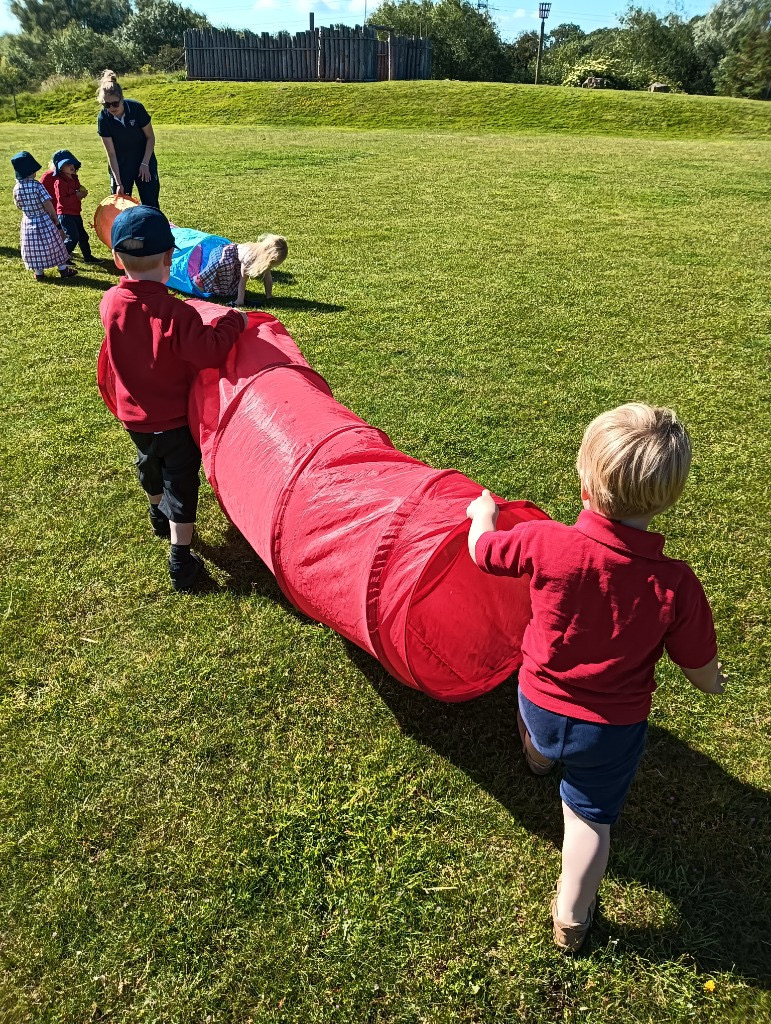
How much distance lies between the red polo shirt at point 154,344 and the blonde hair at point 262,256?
4.30 meters

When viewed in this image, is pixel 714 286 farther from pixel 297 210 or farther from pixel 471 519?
pixel 471 519

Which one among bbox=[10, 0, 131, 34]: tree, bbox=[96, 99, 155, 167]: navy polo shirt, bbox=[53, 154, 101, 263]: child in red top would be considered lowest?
bbox=[53, 154, 101, 263]: child in red top

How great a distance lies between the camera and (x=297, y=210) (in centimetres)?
1214

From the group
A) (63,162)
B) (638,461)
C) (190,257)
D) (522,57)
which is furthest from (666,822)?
(522,57)

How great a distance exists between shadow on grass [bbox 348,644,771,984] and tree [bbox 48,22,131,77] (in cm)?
6477

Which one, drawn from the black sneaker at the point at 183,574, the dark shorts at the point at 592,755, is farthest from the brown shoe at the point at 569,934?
the black sneaker at the point at 183,574

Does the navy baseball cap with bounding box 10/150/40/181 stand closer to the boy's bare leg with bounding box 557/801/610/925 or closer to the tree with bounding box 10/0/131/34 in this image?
the boy's bare leg with bounding box 557/801/610/925

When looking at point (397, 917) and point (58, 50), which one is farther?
point (58, 50)

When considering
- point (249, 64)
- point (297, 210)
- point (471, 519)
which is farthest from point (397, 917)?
point (249, 64)

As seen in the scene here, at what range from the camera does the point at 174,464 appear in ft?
12.6

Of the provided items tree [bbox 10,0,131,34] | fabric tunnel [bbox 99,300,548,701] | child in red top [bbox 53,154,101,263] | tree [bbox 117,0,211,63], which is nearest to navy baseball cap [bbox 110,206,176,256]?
fabric tunnel [bbox 99,300,548,701]

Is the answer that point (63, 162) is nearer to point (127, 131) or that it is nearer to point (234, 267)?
point (127, 131)

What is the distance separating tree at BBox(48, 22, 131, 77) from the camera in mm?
56125

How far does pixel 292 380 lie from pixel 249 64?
38.0 meters
